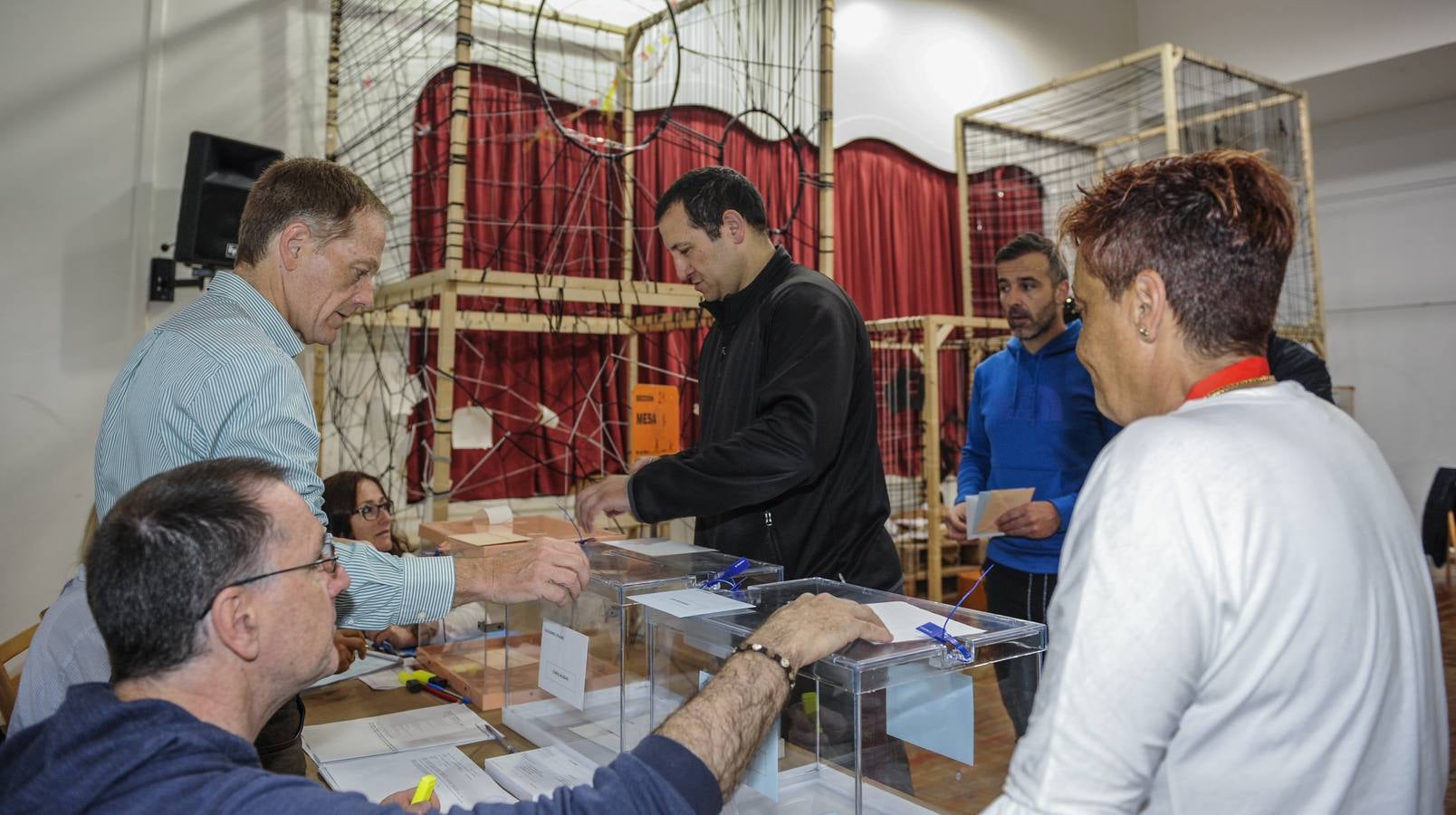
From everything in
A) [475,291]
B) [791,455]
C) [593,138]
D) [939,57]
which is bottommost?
[791,455]

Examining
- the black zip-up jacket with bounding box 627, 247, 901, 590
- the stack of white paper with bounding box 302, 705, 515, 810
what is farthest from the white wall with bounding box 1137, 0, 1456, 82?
the stack of white paper with bounding box 302, 705, 515, 810

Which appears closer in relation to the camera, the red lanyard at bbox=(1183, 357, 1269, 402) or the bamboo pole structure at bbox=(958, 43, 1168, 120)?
the red lanyard at bbox=(1183, 357, 1269, 402)

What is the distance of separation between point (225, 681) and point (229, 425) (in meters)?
0.45

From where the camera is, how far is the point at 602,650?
136 centimetres

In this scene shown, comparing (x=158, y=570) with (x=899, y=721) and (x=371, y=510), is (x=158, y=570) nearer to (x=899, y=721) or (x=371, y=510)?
(x=899, y=721)

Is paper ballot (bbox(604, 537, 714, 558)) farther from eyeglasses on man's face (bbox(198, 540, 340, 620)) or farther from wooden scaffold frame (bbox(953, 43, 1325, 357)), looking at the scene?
wooden scaffold frame (bbox(953, 43, 1325, 357))

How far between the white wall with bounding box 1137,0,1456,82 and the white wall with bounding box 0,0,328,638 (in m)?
7.20

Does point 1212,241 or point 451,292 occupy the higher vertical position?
point 451,292

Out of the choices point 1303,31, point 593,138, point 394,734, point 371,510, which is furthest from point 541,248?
point 1303,31

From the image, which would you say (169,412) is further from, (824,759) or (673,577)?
(824,759)

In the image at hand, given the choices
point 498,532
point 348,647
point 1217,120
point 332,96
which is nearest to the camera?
point 348,647

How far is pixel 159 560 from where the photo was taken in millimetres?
865

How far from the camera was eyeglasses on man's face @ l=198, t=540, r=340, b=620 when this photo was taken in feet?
2.93

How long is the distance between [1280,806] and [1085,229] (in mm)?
527
